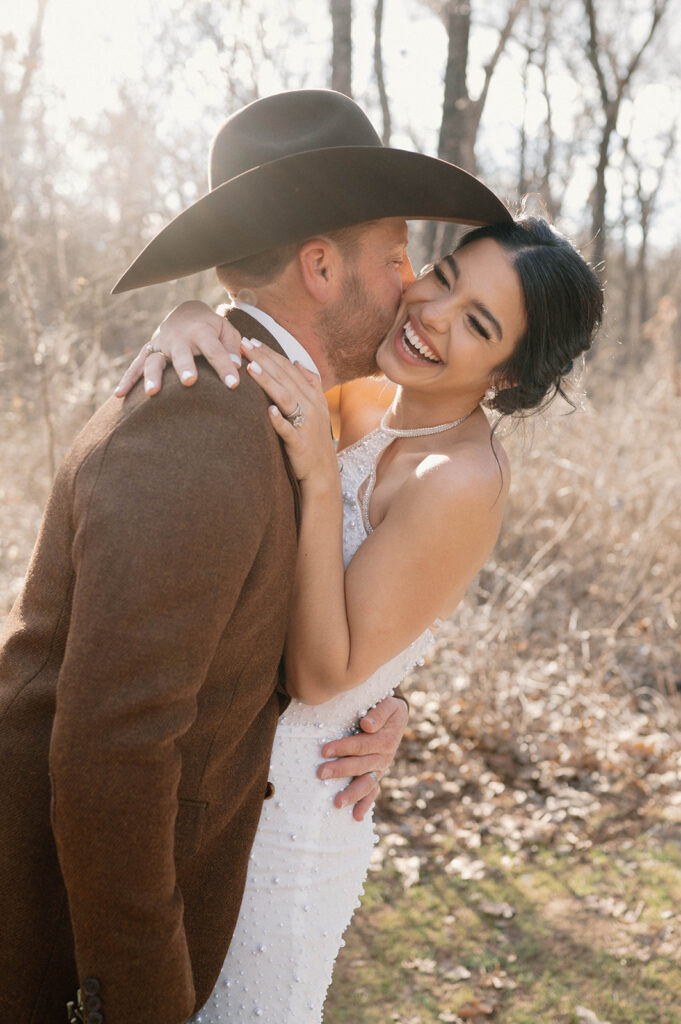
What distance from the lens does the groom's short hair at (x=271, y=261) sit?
6.68 ft

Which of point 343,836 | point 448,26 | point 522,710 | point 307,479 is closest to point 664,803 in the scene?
point 522,710

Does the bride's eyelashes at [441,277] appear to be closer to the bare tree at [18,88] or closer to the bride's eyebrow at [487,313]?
the bride's eyebrow at [487,313]

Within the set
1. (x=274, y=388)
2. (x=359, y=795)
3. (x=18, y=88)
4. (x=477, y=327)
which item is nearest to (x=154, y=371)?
(x=274, y=388)

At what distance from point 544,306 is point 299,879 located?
5.26 ft

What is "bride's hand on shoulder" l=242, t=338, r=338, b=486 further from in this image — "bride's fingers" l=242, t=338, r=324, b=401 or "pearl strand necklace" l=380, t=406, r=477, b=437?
"pearl strand necklace" l=380, t=406, r=477, b=437

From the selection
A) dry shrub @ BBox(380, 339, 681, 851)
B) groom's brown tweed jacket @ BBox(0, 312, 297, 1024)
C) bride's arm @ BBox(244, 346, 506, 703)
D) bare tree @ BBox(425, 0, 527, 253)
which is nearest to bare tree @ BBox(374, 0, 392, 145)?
bare tree @ BBox(425, 0, 527, 253)

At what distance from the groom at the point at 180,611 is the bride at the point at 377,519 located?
133 millimetres

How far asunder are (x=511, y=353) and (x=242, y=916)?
1609 mm

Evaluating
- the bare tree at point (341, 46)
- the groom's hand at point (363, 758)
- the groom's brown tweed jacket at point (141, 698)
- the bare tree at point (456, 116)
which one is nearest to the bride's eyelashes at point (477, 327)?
the groom's brown tweed jacket at point (141, 698)

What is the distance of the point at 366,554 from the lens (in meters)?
2.14

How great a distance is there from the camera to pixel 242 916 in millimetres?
2117

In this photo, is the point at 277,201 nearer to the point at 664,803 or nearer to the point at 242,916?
the point at 242,916

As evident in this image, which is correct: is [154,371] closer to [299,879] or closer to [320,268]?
[320,268]

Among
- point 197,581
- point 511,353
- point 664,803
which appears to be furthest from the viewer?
point 664,803
